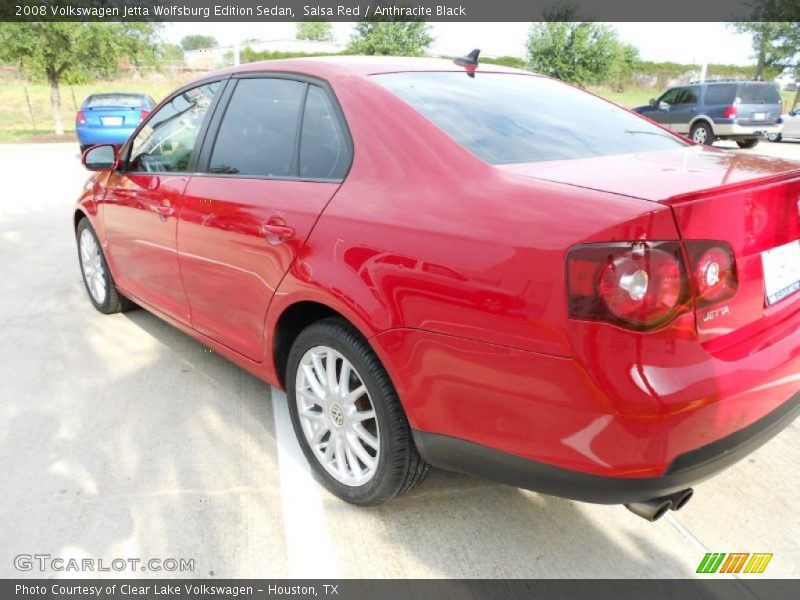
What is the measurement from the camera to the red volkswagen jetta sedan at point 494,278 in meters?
1.67

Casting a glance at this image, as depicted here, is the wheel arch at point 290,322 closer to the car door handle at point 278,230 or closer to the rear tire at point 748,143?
the car door handle at point 278,230

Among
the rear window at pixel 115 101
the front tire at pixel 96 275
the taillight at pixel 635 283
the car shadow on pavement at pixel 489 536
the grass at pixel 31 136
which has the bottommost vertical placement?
the grass at pixel 31 136

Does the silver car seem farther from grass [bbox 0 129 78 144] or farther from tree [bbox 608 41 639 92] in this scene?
tree [bbox 608 41 639 92]

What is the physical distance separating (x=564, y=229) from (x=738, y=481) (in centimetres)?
163

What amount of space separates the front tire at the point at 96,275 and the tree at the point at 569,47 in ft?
119

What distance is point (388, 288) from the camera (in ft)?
6.81

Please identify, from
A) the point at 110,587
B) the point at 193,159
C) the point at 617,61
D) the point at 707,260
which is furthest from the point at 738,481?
the point at 617,61

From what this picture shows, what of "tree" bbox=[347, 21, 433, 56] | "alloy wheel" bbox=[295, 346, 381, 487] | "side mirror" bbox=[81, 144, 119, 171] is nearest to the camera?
"alloy wheel" bbox=[295, 346, 381, 487]

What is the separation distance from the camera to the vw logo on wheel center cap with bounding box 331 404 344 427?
98.3 inches

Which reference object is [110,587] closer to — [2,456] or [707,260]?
[2,456]

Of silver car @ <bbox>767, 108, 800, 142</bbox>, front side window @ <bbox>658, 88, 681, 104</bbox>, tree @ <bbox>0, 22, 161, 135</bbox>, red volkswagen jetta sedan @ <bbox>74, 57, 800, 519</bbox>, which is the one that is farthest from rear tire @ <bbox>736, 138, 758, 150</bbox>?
tree @ <bbox>0, 22, 161, 135</bbox>

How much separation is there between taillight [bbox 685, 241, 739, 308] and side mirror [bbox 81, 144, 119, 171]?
3.55m

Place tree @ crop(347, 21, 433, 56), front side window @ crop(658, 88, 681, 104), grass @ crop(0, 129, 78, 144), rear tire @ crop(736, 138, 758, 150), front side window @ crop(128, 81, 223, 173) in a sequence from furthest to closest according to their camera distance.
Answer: tree @ crop(347, 21, 433, 56), grass @ crop(0, 129, 78, 144), front side window @ crop(658, 88, 681, 104), rear tire @ crop(736, 138, 758, 150), front side window @ crop(128, 81, 223, 173)

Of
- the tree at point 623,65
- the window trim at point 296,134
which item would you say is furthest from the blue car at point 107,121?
the tree at point 623,65
